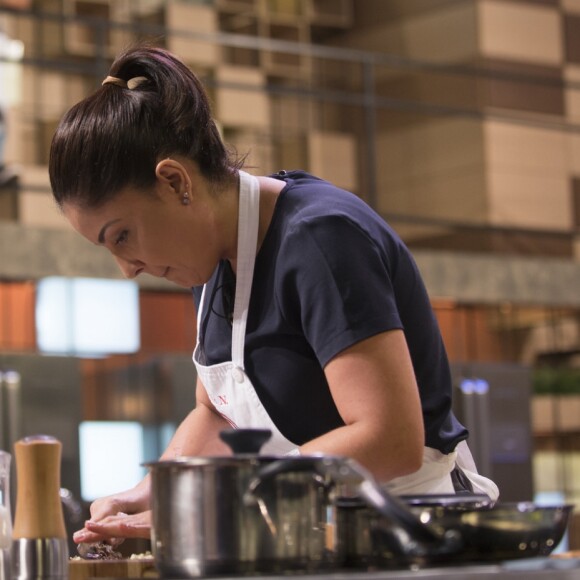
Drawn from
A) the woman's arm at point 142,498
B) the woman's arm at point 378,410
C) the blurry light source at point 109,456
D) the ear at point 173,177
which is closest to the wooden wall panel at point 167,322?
the blurry light source at point 109,456

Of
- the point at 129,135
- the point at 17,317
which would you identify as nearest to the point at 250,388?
the point at 129,135

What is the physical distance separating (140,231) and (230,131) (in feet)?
19.9

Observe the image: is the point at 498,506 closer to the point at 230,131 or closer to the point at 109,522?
the point at 109,522

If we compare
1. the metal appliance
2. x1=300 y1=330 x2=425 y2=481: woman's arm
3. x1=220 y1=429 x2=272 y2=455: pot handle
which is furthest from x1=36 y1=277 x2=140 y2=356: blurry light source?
x1=220 y1=429 x2=272 y2=455: pot handle

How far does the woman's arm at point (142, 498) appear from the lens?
5.22 ft

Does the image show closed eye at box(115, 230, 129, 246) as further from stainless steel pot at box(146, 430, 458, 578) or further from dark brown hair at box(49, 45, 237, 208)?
stainless steel pot at box(146, 430, 458, 578)

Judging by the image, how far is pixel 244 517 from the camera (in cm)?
121

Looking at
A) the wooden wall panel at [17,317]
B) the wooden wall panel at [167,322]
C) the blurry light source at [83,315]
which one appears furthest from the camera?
the wooden wall panel at [167,322]

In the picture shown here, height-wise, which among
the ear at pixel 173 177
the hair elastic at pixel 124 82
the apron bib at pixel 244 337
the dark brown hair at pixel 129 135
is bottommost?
the apron bib at pixel 244 337

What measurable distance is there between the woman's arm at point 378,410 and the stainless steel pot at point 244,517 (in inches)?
7.2

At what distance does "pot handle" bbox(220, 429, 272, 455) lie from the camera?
4.08 feet

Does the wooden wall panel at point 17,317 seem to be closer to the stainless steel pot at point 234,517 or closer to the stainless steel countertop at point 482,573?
the stainless steel pot at point 234,517

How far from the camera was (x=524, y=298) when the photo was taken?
7.46 meters

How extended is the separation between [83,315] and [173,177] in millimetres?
4633
